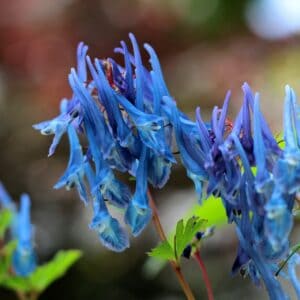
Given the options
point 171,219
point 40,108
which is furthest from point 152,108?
point 40,108

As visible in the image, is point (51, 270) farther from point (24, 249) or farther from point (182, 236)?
point (182, 236)

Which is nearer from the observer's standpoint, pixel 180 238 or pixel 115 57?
pixel 180 238

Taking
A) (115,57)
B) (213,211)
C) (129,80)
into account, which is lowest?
(115,57)

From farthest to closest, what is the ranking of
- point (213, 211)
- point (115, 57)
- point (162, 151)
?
point (115, 57) → point (213, 211) → point (162, 151)

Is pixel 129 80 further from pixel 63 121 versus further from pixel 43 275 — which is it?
pixel 43 275

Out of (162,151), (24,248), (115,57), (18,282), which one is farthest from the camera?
(115,57)

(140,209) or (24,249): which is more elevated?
(140,209)

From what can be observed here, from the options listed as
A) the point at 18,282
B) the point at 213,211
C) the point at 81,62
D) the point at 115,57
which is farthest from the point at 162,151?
the point at 115,57
